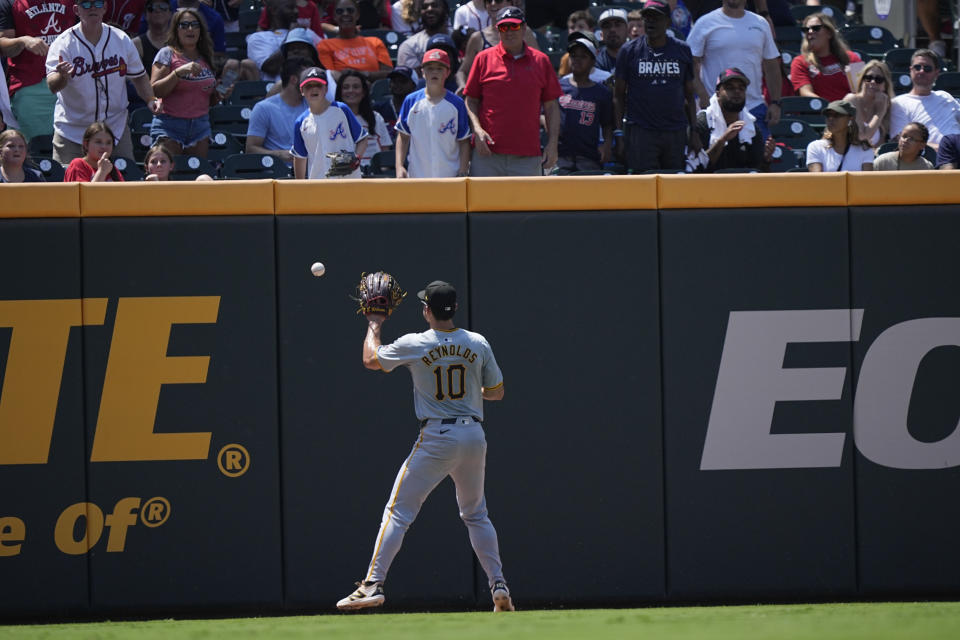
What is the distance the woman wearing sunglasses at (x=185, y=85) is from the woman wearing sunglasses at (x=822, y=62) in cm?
543

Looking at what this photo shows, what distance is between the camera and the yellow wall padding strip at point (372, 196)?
23.4 ft

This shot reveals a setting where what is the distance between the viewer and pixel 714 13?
10727 mm

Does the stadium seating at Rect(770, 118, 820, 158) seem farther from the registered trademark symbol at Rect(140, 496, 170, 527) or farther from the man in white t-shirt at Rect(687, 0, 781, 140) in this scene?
the registered trademark symbol at Rect(140, 496, 170, 527)

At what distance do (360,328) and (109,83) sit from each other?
3598mm

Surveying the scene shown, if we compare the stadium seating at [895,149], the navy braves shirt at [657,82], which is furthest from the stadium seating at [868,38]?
the navy braves shirt at [657,82]

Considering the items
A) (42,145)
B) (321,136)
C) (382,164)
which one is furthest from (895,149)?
(42,145)

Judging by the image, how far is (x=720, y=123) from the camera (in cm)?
966

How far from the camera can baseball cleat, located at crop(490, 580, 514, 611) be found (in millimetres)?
6707

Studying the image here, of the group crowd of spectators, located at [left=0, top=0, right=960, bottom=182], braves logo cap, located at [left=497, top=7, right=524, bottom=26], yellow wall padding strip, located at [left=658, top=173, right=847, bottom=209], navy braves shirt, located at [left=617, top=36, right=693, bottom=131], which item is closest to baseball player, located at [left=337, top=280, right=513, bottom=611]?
yellow wall padding strip, located at [left=658, top=173, right=847, bottom=209]

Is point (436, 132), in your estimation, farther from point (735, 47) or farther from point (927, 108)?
point (927, 108)

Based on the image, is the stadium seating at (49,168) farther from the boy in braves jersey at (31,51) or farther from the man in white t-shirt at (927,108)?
the man in white t-shirt at (927,108)

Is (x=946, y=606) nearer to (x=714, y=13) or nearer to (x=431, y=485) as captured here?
(x=431, y=485)

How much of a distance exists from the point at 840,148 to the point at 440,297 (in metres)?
4.09

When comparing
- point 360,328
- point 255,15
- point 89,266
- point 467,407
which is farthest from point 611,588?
point 255,15
